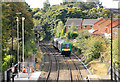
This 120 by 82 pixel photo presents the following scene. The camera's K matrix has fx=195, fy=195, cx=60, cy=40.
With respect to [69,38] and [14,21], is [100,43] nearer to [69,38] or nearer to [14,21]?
[14,21]

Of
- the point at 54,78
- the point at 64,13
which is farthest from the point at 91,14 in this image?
A: the point at 54,78

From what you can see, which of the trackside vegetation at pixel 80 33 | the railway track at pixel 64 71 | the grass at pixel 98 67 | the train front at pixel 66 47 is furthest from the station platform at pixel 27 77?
the train front at pixel 66 47

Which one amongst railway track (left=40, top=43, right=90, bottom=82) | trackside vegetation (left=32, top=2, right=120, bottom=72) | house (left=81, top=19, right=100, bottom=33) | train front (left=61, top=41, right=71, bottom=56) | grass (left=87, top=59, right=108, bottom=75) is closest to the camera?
railway track (left=40, top=43, right=90, bottom=82)

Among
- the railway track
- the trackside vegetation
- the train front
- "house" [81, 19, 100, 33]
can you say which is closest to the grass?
the trackside vegetation

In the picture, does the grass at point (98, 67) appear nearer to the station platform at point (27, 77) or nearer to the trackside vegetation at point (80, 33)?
the trackside vegetation at point (80, 33)

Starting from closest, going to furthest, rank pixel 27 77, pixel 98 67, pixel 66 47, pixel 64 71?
pixel 27 77 → pixel 98 67 → pixel 64 71 → pixel 66 47

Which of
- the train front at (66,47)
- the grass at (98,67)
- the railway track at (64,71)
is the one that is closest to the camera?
the railway track at (64,71)

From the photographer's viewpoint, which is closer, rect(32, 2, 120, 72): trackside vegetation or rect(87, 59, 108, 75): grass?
rect(87, 59, 108, 75): grass

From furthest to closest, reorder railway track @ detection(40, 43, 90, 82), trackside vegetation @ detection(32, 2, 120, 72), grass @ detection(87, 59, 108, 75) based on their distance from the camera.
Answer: trackside vegetation @ detection(32, 2, 120, 72), grass @ detection(87, 59, 108, 75), railway track @ detection(40, 43, 90, 82)

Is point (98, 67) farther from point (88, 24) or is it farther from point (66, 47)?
point (88, 24)

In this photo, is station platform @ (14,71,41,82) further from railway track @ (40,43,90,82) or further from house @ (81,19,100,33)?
house @ (81,19,100,33)

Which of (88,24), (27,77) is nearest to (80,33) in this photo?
(88,24)

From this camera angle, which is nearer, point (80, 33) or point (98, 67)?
point (98, 67)

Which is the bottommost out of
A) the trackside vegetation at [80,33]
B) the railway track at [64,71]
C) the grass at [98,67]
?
the railway track at [64,71]
